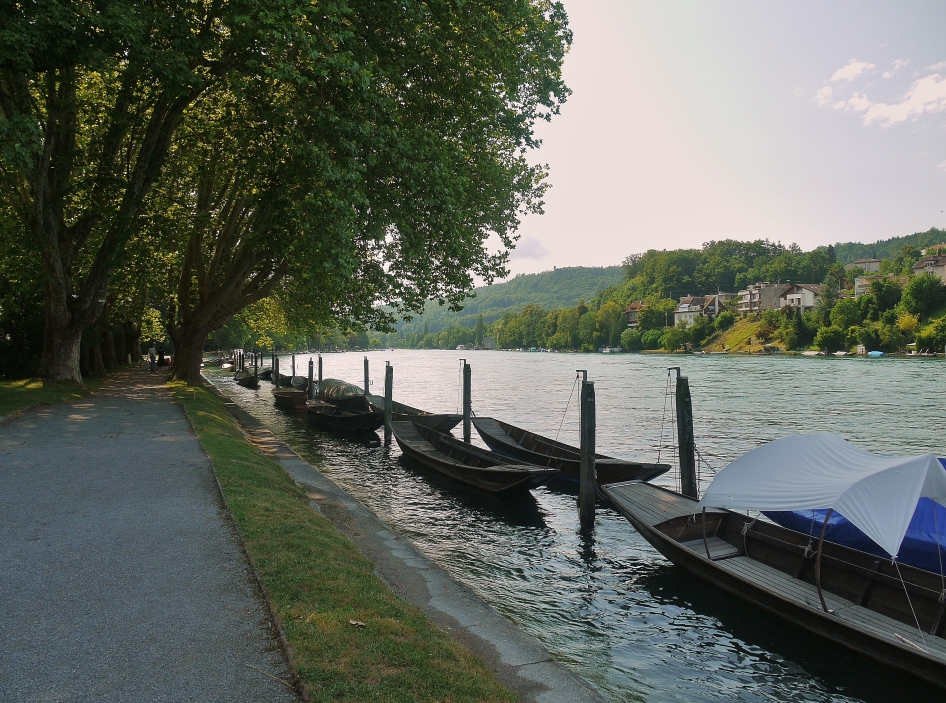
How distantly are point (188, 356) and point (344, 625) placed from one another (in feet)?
98.6

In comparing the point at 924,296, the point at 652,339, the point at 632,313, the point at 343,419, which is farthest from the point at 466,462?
the point at 632,313

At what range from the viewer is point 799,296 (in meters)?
150

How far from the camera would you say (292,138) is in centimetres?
1697

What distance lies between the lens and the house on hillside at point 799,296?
146 metres

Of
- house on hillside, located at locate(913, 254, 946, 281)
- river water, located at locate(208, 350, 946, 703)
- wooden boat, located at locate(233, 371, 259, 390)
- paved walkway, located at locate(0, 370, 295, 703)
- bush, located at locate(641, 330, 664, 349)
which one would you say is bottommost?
river water, located at locate(208, 350, 946, 703)

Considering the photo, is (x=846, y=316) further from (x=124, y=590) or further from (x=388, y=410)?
(x=124, y=590)

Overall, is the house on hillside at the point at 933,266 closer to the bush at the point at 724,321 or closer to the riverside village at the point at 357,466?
the bush at the point at 724,321

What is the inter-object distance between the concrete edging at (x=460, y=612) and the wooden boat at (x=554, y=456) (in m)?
6.65

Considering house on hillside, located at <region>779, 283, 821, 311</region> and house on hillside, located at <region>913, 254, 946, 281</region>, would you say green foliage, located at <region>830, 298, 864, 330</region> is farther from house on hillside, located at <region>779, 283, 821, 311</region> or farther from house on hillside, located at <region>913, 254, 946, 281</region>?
house on hillside, located at <region>779, 283, 821, 311</region>

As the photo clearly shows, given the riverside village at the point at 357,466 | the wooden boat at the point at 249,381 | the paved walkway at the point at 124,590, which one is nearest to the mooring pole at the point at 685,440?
the riverside village at the point at 357,466

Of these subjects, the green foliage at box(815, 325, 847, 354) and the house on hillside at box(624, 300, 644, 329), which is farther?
the house on hillside at box(624, 300, 644, 329)

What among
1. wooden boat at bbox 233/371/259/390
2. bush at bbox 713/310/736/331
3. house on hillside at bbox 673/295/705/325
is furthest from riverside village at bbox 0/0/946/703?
house on hillside at bbox 673/295/705/325

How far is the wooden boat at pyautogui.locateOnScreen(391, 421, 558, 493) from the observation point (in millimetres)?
15891

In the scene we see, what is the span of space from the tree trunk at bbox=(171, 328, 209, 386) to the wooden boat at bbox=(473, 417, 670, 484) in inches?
641
